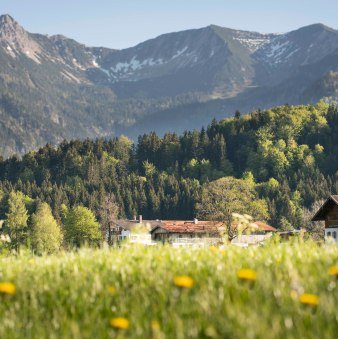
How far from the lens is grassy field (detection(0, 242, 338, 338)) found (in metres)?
7.66

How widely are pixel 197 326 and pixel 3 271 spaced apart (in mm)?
4171

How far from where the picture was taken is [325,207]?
265 feet

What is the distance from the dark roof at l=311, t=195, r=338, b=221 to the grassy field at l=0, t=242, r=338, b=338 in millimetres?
67679

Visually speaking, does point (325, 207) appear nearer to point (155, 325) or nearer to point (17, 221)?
point (155, 325)

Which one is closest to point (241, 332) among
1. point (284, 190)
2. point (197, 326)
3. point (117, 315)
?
point (197, 326)

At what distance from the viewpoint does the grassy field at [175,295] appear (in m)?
7.66

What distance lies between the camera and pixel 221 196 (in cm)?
11450

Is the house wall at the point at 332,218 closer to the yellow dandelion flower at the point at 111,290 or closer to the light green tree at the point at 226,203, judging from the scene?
the light green tree at the point at 226,203

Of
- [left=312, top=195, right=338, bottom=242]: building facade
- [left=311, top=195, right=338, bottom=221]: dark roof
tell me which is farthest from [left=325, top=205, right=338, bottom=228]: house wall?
[left=311, top=195, right=338, bottom=221]: dark roof

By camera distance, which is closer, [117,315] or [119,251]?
[117,315]

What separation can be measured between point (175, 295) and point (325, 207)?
241ft

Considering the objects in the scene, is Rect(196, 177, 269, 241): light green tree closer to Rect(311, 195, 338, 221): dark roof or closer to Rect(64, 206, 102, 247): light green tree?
Rect(311, 195, 338, 221): dark roof

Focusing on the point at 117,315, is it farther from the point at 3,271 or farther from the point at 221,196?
the point at 221,196

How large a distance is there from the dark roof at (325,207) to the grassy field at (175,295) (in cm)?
6768
